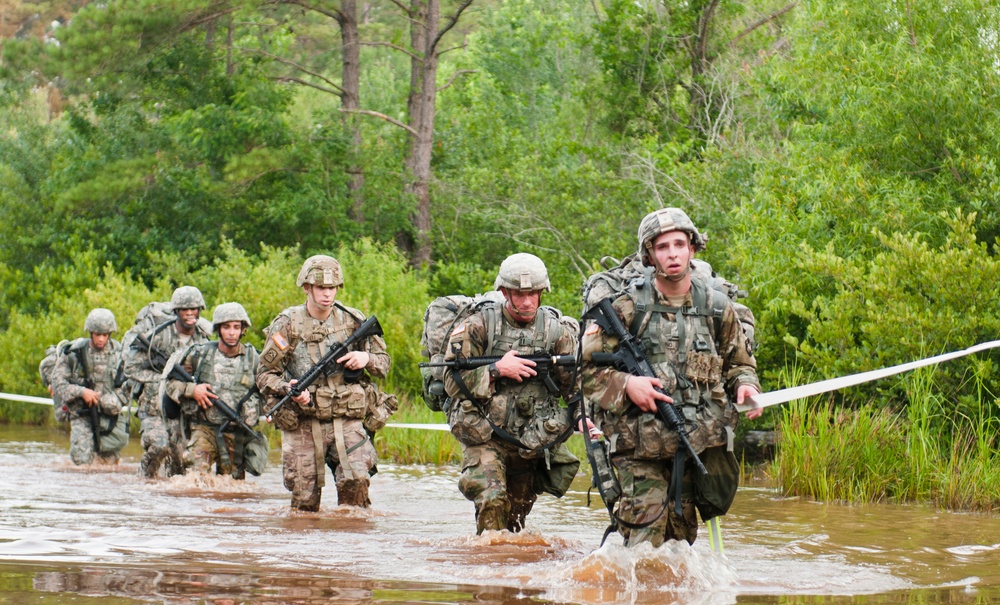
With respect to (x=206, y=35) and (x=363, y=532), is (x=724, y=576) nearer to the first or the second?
(x=363, y=532)

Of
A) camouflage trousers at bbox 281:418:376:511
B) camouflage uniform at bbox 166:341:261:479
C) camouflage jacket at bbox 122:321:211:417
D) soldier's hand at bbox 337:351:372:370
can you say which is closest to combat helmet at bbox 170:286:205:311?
camouflage jacket at bbox 122:321:211:417

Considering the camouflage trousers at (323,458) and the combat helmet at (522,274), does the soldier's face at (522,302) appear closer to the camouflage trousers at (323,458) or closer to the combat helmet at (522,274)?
the combat helmet at (522,274)

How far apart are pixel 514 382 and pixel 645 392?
2.07m

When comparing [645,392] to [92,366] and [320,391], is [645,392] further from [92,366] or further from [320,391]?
[92,366]

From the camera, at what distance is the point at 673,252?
686 centimetres

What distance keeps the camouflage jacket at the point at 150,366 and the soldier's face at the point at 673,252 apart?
8677 mm

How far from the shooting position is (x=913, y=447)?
1150 cm

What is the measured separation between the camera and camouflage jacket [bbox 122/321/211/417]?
14.8 m

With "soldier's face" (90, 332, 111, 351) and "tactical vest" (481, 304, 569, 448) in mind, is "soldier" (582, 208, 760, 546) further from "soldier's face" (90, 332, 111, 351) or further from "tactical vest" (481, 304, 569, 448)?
"soldier's face" (90, 332, 111, 351)

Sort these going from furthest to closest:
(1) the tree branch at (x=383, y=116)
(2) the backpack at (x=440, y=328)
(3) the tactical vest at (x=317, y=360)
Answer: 1. (1) the tree branch at (x=383, y=116)
2. (3) the tactical vest at (x=317, y=360)
3. (2) the backpack at (x=440, y=328)

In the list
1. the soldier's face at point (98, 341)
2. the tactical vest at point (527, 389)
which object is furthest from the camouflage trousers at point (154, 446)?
the tactical vest at point (527, 389)

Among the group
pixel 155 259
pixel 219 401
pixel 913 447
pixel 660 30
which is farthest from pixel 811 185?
pixel 155 259

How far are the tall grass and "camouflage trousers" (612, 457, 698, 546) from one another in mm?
4783

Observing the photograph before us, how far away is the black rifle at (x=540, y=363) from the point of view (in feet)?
28.2
